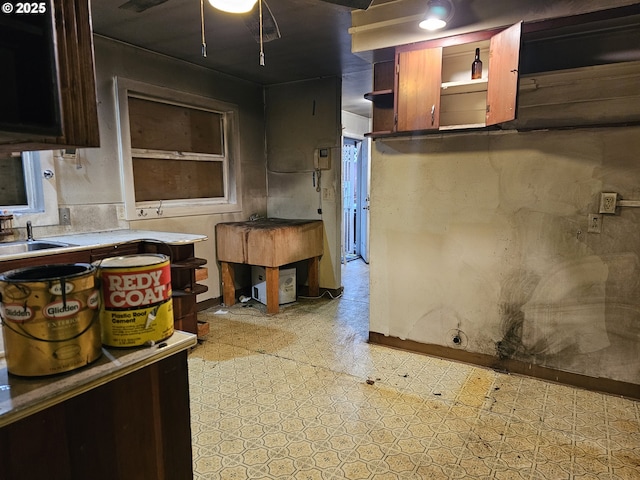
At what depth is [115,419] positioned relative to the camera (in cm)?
96

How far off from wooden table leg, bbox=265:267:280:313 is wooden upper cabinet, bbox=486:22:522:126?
2.40 meters

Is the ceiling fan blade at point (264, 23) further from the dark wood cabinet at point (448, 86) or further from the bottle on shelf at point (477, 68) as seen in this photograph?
the bottle on shelf at point (477, 68)

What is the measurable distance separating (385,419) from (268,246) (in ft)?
6.75

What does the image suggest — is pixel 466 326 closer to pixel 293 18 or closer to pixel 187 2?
pixel 293 18

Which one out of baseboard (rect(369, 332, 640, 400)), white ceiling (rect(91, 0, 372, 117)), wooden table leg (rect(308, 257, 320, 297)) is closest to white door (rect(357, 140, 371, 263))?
wooden table leg (rect(308, 257, 320, 297))

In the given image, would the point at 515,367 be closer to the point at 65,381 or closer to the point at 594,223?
the point at 594,223

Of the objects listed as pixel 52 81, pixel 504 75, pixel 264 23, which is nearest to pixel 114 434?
pixel 52 81

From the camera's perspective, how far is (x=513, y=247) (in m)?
A: 2.68

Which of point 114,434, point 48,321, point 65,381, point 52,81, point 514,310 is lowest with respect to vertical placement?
point 514,310

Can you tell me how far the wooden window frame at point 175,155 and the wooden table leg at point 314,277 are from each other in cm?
104

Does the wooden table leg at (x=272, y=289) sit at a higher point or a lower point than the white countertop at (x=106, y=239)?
lower

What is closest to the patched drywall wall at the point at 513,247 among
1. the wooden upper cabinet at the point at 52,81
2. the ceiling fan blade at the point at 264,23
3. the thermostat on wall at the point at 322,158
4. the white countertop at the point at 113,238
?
the ceiling fan blade at the point at 264,23

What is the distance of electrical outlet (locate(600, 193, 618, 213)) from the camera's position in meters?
2.36

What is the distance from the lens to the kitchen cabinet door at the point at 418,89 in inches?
101
